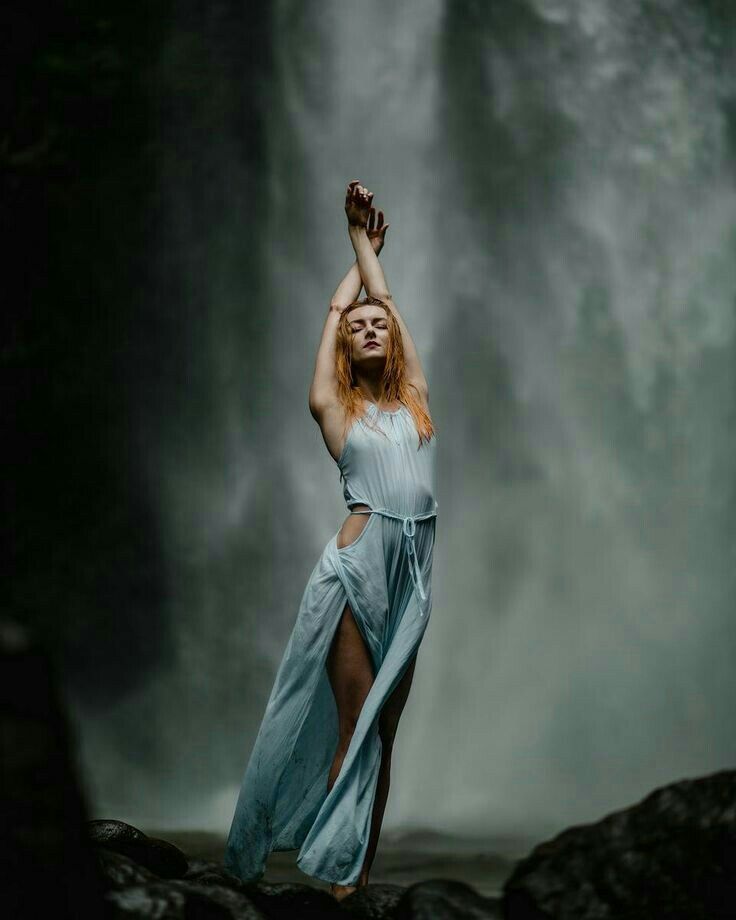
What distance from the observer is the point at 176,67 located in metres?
13.2

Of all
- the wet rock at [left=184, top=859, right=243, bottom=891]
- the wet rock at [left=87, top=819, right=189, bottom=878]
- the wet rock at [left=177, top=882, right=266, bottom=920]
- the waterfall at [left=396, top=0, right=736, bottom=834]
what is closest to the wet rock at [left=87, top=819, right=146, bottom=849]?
the wet rock at [left=87, top=819, right=189, bottom=878]

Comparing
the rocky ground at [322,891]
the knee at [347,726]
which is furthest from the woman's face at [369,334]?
the rocky ground at [322,891]

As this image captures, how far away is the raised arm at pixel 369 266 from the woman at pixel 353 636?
78 millimetres

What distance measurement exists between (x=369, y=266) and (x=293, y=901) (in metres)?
2.46

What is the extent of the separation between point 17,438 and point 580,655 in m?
5.71

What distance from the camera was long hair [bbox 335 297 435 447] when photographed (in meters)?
5.00

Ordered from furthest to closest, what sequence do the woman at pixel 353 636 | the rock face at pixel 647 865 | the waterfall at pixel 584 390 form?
the waterfall at pixel 584 390
the woman at pixel 353 636
the rock face at pixel 647 865

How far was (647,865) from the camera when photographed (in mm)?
3891

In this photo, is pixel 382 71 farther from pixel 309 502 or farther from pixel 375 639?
pixel 375 639

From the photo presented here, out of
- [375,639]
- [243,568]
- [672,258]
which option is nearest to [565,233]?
[672,258]

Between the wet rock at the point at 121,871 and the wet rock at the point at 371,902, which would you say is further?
the wet rock at the point at 371,902

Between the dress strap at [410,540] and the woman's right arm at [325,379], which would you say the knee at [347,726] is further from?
the woman's right arm at [325,379]

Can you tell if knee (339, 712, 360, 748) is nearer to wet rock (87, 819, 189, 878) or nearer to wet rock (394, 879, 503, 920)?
wet rock (394, 879, 503, 920)

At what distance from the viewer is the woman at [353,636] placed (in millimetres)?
4629
